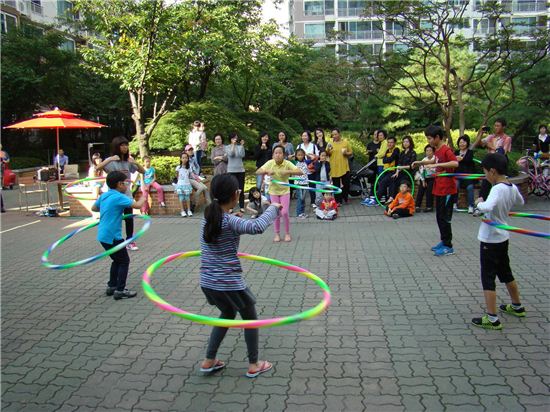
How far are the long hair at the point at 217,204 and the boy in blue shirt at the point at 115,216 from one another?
8.16ft

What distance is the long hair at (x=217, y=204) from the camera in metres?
4.17

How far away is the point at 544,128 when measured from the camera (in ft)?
50.6

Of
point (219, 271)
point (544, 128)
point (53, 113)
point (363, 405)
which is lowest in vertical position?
point (363, 405)

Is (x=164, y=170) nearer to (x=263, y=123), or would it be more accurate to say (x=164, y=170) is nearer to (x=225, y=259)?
(x=263, y=123)

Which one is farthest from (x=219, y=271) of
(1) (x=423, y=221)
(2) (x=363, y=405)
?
(1) (x=423, y=221)

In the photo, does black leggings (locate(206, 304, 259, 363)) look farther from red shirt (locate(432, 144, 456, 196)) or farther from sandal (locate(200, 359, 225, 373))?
red shirt (locate(432, 144, 456, 196))

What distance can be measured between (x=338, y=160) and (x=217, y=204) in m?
10.1

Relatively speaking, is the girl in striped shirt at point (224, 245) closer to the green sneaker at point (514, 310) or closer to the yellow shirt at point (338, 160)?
the green sneaker at point (514, 310)

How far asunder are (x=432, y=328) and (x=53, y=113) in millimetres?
14042

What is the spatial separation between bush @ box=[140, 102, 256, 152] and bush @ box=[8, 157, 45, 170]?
1078cm

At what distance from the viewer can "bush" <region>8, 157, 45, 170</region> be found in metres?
28.0

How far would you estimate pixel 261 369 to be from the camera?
14.8 ft

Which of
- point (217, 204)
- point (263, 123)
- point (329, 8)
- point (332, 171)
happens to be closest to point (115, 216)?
point (217, 204)

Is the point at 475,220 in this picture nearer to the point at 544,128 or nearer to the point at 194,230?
the point at 544,128
